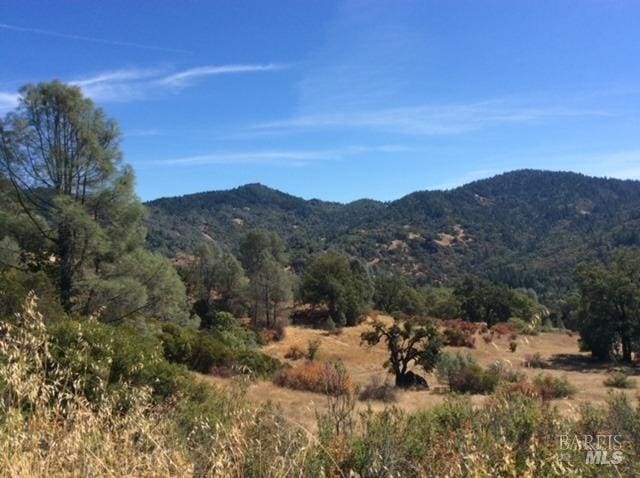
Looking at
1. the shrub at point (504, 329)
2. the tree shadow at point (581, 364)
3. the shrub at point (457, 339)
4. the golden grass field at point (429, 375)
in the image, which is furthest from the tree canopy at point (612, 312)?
the shrub at point (504, 329)

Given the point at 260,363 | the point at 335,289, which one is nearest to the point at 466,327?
the point at 335,289

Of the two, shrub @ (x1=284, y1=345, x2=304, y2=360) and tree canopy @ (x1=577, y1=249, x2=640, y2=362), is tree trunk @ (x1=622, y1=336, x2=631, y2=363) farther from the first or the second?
shrub @ (x1=284, y1=345, x2=304, y2=360)

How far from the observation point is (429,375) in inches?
955

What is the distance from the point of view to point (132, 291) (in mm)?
16719

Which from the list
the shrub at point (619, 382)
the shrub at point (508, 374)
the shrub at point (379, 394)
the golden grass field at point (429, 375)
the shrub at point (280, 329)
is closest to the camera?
the shrub at point (379, 394)

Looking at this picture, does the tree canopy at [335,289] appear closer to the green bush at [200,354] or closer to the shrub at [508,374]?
the shrub at [508,374]

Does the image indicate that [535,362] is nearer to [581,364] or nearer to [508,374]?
[508,374]

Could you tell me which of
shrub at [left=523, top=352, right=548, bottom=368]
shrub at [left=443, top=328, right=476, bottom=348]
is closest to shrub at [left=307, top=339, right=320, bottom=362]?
shrub at [left=443, top=328, right=476, bottom=348]

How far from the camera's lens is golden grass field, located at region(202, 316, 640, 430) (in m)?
16.1

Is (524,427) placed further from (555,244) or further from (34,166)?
(555,244)

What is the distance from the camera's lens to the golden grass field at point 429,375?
635 inches

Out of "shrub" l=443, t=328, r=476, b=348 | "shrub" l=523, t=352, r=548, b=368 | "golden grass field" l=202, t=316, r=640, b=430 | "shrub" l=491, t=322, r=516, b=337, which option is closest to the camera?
"golden grass field" l=202, t=316, r=640, b=430

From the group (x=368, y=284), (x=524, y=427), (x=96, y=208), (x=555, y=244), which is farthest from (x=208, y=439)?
(x=555, y=244)

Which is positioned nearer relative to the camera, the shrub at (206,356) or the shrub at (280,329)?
the shrub at (206,356)
